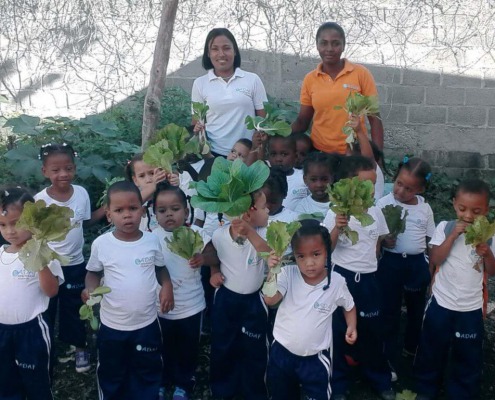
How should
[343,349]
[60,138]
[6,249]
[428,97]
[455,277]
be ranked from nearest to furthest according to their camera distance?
[6,249] → [455,277] → [343,349] → [60,138] → [428,97]

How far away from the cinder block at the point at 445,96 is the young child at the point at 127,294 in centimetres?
461

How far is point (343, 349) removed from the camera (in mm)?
4039

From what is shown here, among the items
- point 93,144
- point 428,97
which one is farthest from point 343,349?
point 428,97

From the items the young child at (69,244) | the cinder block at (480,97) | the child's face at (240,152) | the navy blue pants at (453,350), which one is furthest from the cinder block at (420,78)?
the young child at (69,244)

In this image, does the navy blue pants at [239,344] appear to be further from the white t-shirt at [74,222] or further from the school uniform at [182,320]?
the white t-shirt at [74,222]

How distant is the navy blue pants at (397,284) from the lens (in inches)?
168

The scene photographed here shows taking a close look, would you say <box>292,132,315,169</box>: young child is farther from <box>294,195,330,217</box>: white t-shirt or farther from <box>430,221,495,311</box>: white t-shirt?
<box>430,221,495,311</box>: white t-shirt

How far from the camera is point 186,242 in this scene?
12.2ft

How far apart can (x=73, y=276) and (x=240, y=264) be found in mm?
1236

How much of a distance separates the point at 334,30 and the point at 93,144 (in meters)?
2.60

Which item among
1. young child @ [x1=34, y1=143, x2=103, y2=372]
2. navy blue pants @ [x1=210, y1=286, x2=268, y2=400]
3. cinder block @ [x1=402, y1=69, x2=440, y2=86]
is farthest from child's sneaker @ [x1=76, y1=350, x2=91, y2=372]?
cinder block @ [x1=402, y1=69, x2=440, y2=86]

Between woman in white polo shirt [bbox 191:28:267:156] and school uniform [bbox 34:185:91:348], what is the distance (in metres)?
1.22

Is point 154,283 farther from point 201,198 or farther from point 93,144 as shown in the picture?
point 93,144

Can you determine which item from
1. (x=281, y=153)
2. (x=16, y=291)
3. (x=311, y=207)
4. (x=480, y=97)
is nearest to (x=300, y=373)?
(x=311, y=207)
